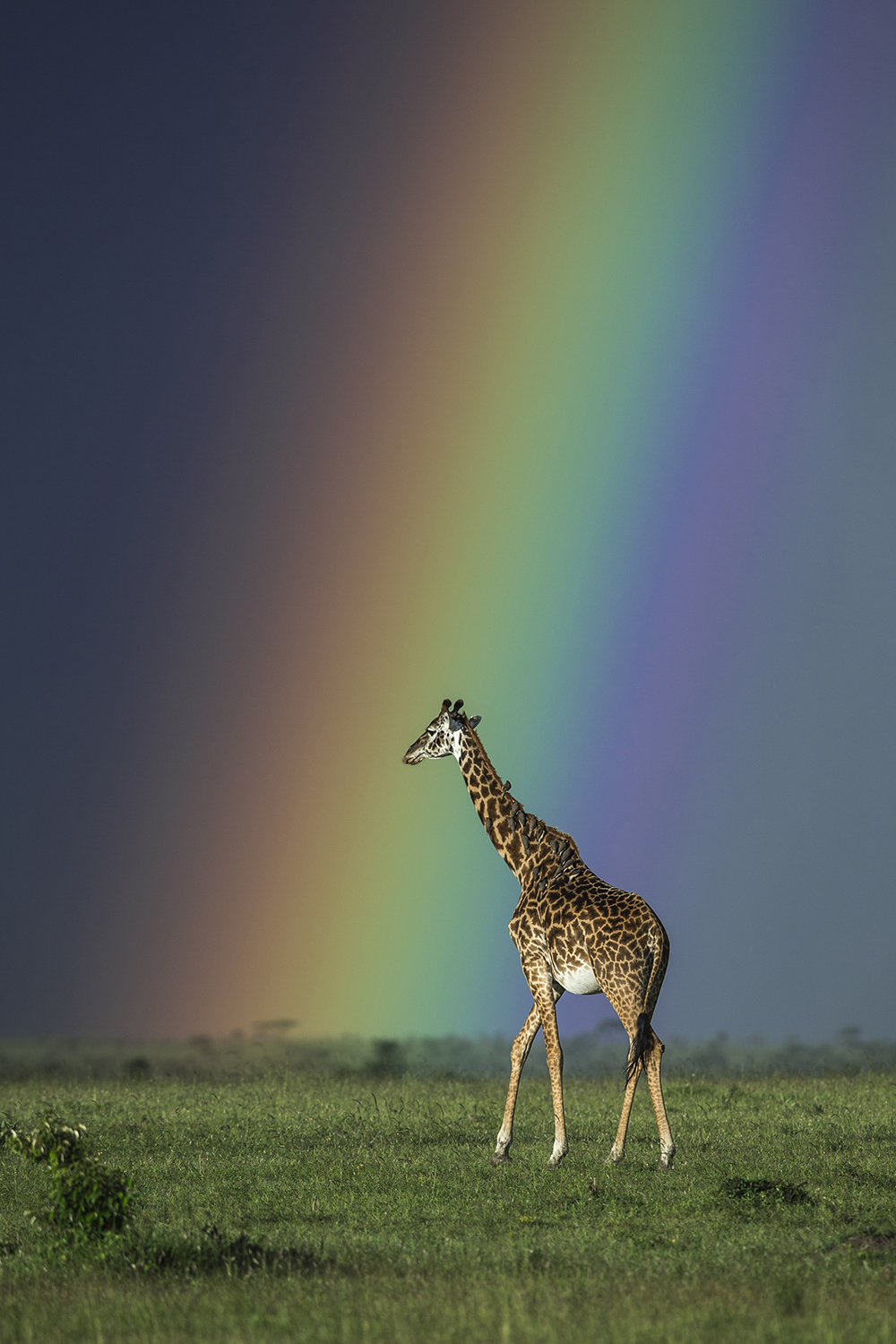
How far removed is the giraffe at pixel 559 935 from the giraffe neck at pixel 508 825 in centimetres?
1

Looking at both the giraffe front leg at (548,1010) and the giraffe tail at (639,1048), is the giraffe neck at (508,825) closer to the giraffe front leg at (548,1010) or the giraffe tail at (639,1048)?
the giraffe front leg at (548,1010)

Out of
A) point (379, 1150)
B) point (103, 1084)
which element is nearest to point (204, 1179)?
point (379, 1150)

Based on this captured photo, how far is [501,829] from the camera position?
19.8 meters

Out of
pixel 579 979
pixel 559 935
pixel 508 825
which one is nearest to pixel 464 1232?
pixel 579 979

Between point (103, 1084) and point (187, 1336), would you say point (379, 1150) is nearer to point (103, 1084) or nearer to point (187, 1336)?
point (187, 1336)

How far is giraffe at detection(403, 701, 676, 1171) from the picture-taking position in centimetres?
1641

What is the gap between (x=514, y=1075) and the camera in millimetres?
17594

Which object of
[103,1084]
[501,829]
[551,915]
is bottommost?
[103,1084]

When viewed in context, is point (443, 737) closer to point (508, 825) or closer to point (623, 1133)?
point (508, 825)

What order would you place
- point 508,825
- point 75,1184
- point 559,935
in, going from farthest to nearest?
point 508,825, point 559,935, point 75,1184

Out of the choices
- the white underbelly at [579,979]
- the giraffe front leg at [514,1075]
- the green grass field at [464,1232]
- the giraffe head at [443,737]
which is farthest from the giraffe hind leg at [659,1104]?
the giraffe head at [443,737]

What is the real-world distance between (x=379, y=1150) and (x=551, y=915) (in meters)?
4.06

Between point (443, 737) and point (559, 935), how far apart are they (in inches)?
171

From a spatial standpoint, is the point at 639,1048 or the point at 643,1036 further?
the point at 643,1036
